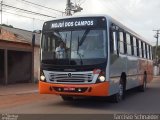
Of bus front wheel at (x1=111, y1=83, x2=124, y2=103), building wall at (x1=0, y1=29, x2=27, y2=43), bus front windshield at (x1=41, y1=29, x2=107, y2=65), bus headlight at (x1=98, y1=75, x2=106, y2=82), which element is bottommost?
bus front wheel at (x1=111, y1=83, x2=124, y2=103)

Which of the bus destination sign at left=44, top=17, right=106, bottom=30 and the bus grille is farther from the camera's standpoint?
the bus destination sign at left=44, top=17, right=106, bottom=30

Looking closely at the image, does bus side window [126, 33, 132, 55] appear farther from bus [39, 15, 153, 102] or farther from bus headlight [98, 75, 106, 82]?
bus headlight [98, 75, 106, 82]

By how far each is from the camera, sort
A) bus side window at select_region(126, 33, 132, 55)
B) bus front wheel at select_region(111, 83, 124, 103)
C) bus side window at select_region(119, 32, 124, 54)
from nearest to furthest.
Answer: bus front wheel at select_region(111, 83, 124, 103) < bus side window at select_region(119, 32, 124, 54) < bus side window at select_region(126, 33, 132, 55)

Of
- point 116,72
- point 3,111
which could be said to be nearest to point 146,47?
point 116,72

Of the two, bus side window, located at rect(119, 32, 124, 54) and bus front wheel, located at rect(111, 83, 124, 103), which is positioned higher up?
bus side window, located at rect(119, 32, 124, 54)

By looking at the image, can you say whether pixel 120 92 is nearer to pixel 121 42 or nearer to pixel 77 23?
pixel 121 42

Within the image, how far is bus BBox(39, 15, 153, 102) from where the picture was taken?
1338cm

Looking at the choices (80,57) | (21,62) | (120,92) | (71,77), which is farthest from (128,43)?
(21,62)

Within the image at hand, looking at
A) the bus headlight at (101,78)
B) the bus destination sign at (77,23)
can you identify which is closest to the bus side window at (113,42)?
the bus destination sign at (77,23)

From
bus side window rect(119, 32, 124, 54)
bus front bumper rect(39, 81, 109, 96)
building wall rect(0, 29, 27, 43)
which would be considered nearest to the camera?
bus front bumper rect(39, 81, 109, 96)

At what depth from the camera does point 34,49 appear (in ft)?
108

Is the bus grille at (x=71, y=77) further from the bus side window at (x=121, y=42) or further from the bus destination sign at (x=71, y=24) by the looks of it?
the bus side window at (x=121, y=42)

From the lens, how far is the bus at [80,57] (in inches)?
527

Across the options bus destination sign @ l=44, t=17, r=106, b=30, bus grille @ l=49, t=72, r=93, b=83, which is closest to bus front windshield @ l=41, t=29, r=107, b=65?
bus destination sign @ l=44, t=17, r=106, b=30
